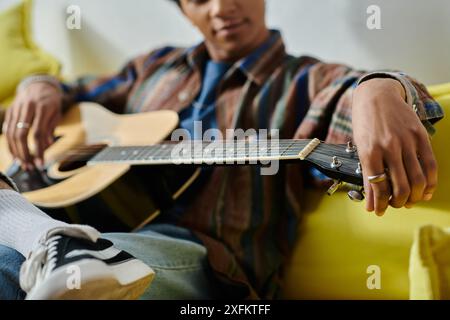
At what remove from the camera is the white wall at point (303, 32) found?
1.10 meters

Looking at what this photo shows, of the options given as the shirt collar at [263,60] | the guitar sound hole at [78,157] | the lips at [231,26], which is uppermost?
the lips at [231,26]

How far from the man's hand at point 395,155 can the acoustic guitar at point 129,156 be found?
25 millimetres

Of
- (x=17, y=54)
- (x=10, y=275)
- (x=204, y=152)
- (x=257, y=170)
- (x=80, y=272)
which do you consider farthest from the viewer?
(x=17, y=54)

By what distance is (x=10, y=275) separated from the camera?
0.67 meters

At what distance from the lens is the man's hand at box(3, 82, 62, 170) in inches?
44.4

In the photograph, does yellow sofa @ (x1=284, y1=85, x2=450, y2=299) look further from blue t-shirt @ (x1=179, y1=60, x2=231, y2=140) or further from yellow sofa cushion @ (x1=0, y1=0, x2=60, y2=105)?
yellow sofa cushion @ (x1=0, y1=0, x2=60, y2=105)

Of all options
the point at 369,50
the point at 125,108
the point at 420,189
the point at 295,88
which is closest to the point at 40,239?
the point at 420,189

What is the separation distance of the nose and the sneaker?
0.56 metres

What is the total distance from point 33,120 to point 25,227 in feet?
1.73

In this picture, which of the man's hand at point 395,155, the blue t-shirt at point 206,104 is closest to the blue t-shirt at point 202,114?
the blue t-shirt at point 206,104

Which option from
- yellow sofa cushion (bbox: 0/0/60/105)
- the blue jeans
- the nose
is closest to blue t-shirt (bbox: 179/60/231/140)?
the nose

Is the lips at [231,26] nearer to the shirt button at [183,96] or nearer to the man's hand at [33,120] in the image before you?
the shirt button at [183,96]

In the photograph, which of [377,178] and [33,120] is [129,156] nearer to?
[33,120]

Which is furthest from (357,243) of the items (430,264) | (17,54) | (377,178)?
(17,54)
